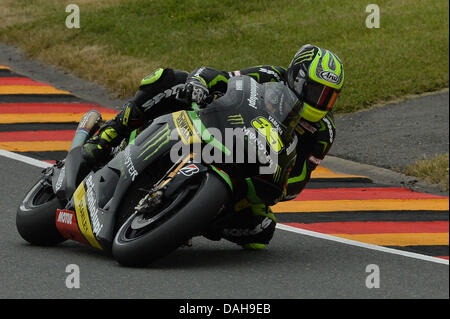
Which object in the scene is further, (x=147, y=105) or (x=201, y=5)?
(x=201, y=5)

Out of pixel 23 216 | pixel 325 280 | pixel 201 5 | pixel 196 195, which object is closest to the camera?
pixel 196 195

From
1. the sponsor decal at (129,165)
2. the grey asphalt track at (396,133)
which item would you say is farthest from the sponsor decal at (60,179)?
Answer: the grey asphalt track at (396,133)

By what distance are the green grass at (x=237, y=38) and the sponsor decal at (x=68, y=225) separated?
7.17 metres

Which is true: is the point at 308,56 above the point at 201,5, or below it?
below

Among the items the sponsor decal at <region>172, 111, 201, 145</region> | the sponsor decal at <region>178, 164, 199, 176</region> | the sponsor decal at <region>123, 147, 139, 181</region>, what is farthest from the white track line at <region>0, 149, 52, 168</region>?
the sponsor decal at <region>178, 164, 199, 176</region>

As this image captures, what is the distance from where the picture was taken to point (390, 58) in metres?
15.5

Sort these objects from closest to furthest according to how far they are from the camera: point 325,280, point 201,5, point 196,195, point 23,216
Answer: point 196,195, point 325,280, point 23,216, point 201,5

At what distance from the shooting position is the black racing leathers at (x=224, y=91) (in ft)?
21.5

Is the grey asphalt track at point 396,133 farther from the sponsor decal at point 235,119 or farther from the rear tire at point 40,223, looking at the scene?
the sponsor decal at point 235,119

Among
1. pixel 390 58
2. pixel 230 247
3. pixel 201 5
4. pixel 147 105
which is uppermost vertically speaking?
pixel 201 5

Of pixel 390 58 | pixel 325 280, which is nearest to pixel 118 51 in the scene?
A: pixel 390 58

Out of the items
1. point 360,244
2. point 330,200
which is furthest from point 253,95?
point 330,200
